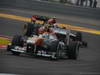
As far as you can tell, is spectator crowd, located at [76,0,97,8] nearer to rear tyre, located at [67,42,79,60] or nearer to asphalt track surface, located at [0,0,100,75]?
asphalt track surface, located at [0,0,100,75]

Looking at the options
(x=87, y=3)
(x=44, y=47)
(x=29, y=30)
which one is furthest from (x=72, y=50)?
(x=87, y=3)

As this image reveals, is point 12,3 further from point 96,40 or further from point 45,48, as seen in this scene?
point 45,48

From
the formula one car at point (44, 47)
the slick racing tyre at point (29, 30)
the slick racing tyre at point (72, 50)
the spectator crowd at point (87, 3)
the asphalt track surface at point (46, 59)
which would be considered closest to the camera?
the asphalt track surface at point (46, 59)

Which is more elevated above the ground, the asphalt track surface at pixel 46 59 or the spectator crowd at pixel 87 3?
the spectator crowd at pixel 87 3

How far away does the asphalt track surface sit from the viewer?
37.4 feet

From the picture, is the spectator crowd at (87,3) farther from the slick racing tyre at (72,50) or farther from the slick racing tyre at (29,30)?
the slick racing tyre at (72,50)

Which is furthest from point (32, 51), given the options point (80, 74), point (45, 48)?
point (80, 74)

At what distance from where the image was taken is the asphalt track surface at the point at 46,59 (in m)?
11.4

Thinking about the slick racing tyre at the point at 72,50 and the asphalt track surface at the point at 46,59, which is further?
the slick racing tyre at the point at 72,50

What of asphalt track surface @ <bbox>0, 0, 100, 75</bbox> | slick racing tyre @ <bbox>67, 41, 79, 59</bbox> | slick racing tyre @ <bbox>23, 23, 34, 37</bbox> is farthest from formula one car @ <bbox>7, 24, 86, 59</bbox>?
slick racing tyre @ <bbox>23, 23, 34, 37</bbox>

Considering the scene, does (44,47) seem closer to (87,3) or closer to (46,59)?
(46,59)

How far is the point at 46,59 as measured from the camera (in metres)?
13.7

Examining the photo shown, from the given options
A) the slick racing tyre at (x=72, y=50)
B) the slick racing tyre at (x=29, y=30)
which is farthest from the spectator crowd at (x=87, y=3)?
the slick racing tyre at (x=72, y=50)

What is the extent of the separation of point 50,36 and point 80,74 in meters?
3.39
